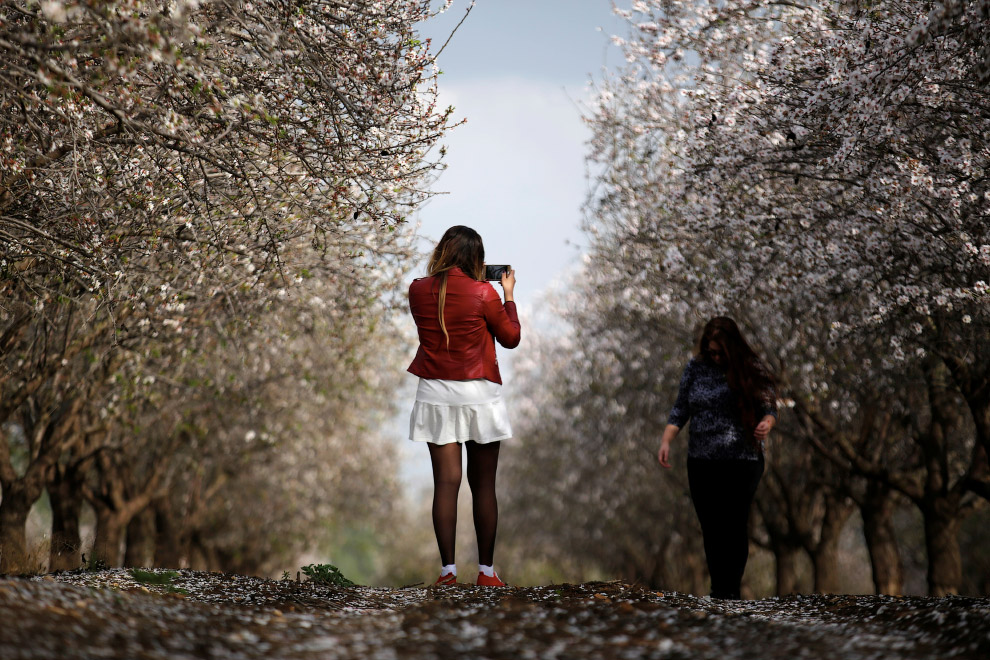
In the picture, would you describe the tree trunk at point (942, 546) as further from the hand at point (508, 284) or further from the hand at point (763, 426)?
the hand at point (508, 284)

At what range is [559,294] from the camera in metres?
29.6

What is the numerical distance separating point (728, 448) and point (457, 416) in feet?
7.07

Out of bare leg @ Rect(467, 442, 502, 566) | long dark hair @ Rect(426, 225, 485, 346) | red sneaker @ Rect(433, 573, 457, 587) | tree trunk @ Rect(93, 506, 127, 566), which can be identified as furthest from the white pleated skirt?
tree trunk @ Rect(93, 506, 127, 566)

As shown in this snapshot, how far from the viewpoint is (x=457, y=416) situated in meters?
6.45

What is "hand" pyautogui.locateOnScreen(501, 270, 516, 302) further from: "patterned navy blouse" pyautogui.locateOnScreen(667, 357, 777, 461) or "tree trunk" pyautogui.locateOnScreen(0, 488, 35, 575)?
"tree trunk" pyautogui.locateOnScreen(0, 488, 35, 575)

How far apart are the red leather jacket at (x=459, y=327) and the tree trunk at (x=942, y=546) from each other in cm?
962

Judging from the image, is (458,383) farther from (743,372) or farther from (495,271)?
(743,372)

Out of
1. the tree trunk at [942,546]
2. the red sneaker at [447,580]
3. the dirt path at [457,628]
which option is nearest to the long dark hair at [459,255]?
the red sneaker at [447,580]

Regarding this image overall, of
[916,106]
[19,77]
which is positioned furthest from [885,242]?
[19,77]

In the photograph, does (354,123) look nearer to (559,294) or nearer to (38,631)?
(38,631)

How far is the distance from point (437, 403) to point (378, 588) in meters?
1.88

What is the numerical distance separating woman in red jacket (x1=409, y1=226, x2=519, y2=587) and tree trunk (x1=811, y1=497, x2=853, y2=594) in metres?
11.9

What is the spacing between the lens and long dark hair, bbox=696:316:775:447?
6.94 metres

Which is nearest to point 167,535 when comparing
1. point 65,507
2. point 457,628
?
point 65,507
